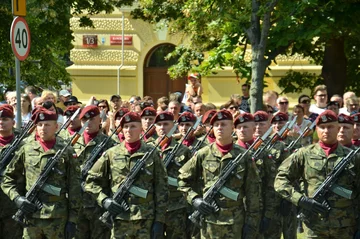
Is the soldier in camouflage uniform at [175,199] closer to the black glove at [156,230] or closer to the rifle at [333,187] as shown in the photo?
the black glove at [156,230]

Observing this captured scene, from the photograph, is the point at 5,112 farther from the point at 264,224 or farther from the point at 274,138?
the point at 274,138

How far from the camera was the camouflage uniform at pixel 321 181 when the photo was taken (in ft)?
30.3

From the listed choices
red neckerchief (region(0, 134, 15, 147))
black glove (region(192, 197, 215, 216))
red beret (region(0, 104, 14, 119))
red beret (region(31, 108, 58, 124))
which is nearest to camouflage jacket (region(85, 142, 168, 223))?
black glove (region(192, 197, 215, 216))

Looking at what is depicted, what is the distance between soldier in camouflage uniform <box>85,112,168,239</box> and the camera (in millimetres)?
9617

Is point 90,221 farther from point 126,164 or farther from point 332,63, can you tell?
point 332,63

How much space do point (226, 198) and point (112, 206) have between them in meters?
1.16

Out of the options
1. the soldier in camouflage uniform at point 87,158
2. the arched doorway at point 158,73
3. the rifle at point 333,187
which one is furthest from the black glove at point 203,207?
the arched doorway at point 158,73

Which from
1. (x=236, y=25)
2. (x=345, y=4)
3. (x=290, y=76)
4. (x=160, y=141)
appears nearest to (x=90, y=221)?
(x=160, y=141)

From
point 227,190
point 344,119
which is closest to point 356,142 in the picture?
point 344,119

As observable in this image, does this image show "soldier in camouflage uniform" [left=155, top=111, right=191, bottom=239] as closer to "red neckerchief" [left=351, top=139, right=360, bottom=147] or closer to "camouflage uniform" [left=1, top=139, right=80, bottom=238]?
"camouflage uniform" [left=1, top=139, right=80, bottom=238]

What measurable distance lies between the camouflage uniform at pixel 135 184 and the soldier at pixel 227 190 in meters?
0.27

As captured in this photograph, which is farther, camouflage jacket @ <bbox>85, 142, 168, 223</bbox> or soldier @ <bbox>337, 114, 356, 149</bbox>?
soldier @ <bbox>337, 114, 356, 149</bbox>

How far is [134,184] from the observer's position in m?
9.64

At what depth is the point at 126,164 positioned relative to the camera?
9.73 m
